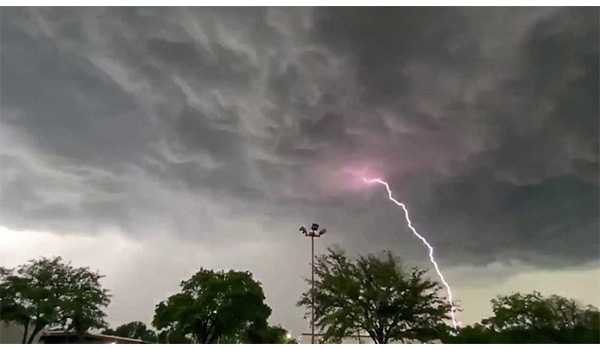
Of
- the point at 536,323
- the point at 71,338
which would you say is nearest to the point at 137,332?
the point at 71,338

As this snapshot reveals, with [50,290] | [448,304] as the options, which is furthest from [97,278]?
[448,304]

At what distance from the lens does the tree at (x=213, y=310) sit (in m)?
37.8

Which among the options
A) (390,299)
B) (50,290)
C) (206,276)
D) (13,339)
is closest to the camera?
(390,299)

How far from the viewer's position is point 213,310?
38.5 metres

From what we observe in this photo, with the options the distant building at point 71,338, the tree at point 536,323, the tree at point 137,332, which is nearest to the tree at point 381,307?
the tree at point 536,323

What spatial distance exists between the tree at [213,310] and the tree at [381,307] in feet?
54.6

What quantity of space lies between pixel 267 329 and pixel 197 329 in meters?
6.16

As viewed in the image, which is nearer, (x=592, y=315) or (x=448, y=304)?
(x=592, y=315)

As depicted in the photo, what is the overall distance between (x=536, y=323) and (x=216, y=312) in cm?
2547

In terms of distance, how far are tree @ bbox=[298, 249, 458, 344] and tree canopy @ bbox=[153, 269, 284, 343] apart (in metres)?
16.6

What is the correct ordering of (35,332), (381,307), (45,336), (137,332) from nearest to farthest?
(381,307) → (35,332) → (45,336) → (137,332)

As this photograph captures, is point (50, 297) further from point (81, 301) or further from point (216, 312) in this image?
point (216, 312)

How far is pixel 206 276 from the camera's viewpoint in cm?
4072

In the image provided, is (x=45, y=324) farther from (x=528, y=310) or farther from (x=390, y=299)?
(x=528, y=310)
